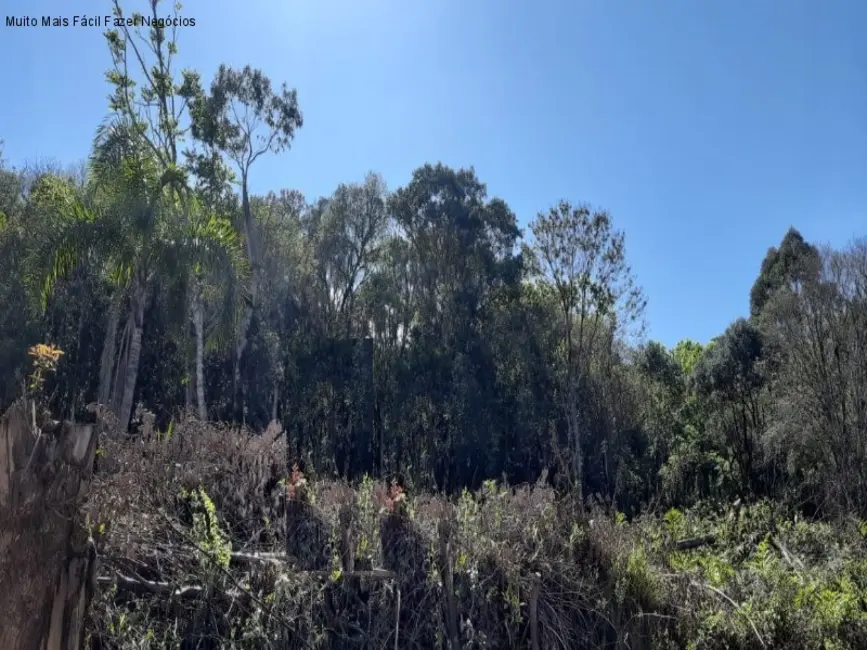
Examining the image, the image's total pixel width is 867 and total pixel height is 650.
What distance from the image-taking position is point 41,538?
97.4 inches

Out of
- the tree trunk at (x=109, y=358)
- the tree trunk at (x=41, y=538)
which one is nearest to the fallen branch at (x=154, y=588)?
the tree trunk at (x=41, y=538)

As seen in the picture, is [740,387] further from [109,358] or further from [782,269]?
[109,358]

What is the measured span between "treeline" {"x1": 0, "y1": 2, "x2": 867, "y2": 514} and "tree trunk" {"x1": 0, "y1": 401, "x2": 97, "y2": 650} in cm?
1551

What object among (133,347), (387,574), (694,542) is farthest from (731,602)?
(133,347)

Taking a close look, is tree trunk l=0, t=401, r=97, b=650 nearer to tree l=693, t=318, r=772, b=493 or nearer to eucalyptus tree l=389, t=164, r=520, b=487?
eucalyptus tree l=389, t=164, r=520, b=487

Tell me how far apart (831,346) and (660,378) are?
9.94m

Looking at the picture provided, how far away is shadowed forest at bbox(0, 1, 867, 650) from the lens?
446 cm

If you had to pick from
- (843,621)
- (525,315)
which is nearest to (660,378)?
(525,315)

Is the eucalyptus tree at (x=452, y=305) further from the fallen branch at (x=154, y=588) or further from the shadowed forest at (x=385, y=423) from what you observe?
the fallen branch at (x=154, y=588)

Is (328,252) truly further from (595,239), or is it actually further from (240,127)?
(595,239)

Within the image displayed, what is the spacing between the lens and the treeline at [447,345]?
20.9 meters

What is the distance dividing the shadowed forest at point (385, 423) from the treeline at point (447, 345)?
11 centimetres

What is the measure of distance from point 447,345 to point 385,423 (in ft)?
12.5

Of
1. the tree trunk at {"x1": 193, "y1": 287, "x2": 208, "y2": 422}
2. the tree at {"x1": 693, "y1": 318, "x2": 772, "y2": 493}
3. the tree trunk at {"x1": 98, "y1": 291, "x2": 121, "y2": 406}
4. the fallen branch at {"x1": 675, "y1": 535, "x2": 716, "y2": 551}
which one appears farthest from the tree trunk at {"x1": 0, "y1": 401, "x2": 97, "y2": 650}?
the tree at {"x1": 693, "y1": 318, "x2": 772, "y2": 493}
